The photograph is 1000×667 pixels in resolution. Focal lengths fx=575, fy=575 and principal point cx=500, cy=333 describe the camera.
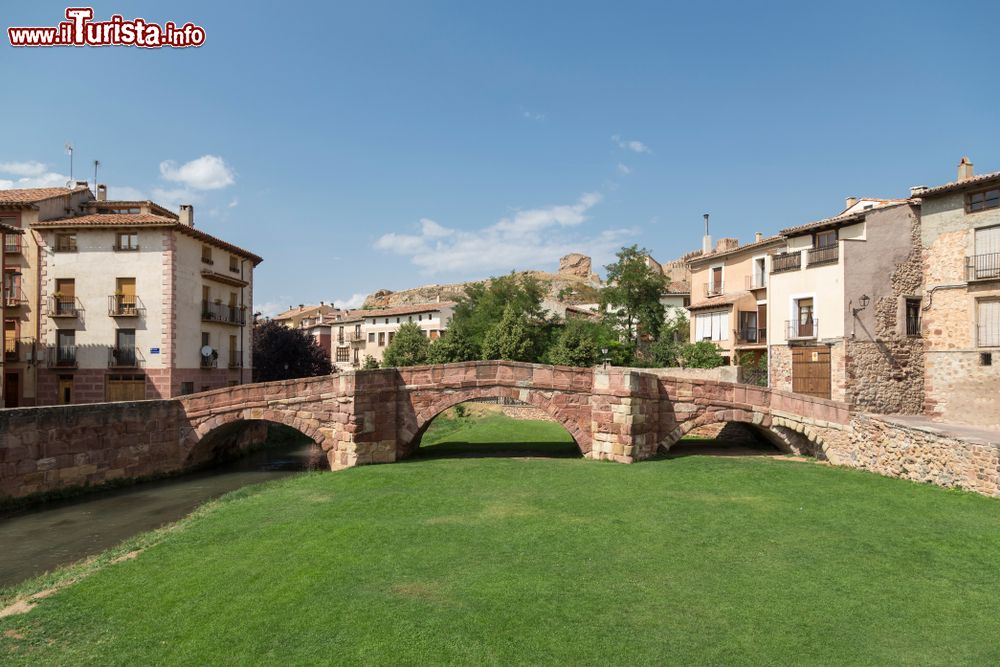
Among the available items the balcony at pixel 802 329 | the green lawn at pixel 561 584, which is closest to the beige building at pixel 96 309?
the green lawn at pixel 561 584

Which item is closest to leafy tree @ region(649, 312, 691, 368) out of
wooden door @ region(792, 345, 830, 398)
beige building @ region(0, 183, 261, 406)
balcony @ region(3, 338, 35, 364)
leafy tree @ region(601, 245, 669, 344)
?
leafy tree @ region(601, 245, 669, 344)

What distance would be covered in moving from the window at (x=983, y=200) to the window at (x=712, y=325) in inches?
548

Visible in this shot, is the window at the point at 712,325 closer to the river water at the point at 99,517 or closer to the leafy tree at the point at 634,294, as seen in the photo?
the leafy tree at the point at 634,294

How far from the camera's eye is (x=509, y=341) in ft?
136

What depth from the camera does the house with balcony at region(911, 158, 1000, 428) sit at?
788 inches

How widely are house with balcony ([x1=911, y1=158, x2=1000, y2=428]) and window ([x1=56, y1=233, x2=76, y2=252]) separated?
35941 millimetres

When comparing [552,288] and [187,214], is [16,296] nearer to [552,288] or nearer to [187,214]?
[187,214]

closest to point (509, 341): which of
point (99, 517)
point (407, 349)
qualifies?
point (407, 349)

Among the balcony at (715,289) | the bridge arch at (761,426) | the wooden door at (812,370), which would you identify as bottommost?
the bridge arch at (761,426)

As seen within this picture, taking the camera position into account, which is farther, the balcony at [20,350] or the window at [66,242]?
the window at [66,242]

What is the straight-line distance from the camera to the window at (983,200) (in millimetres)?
20009

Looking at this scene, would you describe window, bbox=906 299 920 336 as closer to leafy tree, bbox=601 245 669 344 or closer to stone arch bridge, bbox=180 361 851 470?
stone arch bridge, bbox=180 361 851 470

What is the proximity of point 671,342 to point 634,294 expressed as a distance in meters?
4.46

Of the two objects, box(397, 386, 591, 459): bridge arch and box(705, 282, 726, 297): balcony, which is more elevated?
box(705, 282, 726, 297): balcony
